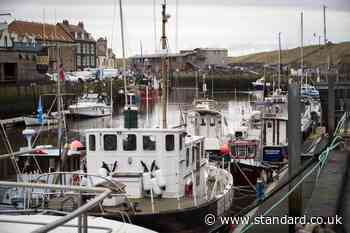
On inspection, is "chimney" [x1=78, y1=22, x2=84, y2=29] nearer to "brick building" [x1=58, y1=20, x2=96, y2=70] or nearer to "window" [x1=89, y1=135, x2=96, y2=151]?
"brick building" [x1=58, y1=20, x2=96, y2=70]

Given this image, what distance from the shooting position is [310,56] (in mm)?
59531

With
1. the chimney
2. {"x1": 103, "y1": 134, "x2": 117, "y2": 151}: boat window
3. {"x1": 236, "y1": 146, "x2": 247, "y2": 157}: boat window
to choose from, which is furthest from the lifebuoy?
the chimney

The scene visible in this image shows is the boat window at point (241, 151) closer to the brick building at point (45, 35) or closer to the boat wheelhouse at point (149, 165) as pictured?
the boat wheelhouse at point (149, 165)

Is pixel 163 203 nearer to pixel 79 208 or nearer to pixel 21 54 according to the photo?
pixel 79 208

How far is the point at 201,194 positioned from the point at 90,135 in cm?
288

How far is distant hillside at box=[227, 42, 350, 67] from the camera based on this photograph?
1439 inches

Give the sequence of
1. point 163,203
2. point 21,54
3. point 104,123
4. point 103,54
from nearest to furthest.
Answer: point 163,203 → point 104,123 → point 21,54 → point 103,54

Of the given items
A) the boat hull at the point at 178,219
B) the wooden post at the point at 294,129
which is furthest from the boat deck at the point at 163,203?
the wooden post at the point at 294,129

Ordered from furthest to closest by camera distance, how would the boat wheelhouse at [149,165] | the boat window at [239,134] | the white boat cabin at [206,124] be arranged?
1. the white boat cabin at [206,124]
2. the boat window at [239,134]
3. the boat wheelhouse at [149,165]

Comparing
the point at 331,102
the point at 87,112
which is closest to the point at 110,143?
the point at 331,102

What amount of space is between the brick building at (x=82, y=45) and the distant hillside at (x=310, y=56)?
91.6 ft

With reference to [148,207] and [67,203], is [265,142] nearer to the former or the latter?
[148,207]

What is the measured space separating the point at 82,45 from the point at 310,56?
107 feet

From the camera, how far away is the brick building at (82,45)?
7438cm
